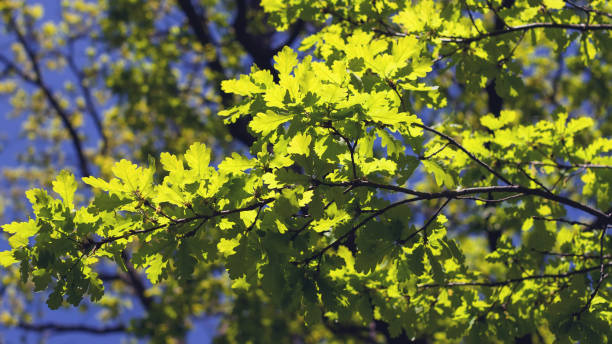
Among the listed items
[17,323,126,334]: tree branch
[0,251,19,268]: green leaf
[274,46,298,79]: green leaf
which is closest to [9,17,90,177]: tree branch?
[17,323,126,334]: tree branch

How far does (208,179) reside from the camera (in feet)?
6.51

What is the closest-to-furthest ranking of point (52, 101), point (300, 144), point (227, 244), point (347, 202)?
point (300, 144), point (227, 244), point (347, 202), point (52, 101)

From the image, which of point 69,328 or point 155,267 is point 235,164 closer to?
point 155,267

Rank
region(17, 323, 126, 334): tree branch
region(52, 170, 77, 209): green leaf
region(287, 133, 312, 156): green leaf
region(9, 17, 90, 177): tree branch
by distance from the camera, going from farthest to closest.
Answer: region(9, 17, 90, 177): tree branch, region(17, 323, 126, 334): tree branch, region(52, 170, 77, 209): green leaf, region(287, 133, 312, 156): green leaf

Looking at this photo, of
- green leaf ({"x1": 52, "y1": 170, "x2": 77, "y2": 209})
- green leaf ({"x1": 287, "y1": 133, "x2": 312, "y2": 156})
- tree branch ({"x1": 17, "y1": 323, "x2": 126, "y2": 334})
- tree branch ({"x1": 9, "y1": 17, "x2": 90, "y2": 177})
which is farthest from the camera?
tree branch ({"x1": 9, "y1": 17, "x2": 90, "y2": 177})

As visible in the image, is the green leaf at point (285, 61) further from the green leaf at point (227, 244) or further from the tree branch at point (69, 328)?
the tree branch at point (69, 328)

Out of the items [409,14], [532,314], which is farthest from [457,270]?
[409,14]

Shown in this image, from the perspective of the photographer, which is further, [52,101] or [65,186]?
[52,101]

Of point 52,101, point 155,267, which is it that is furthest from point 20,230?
point 52,101

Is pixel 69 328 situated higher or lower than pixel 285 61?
higher

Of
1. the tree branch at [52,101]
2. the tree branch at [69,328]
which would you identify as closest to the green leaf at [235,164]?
the tree branch at [69,328]

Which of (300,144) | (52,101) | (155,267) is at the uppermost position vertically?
(52,101)

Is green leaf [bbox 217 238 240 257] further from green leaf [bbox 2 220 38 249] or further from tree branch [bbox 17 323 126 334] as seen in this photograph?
tree branch [bbox 17 323 126 334]

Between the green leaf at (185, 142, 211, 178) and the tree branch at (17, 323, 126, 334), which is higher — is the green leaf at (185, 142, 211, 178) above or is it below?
below
